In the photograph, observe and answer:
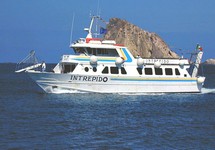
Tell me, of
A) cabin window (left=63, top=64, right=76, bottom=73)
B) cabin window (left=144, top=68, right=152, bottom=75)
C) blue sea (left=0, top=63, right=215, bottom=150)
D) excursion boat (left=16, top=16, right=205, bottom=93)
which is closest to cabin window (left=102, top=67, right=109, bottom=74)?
excursion boat (left=16, top=16, right=205, bottom=93)

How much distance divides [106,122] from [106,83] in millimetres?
11573

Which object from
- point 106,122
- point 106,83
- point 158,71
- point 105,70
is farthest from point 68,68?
point 106,122

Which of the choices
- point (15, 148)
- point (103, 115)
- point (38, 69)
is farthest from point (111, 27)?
point (15, 148)

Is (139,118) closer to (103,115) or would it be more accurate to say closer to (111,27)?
(103,115)

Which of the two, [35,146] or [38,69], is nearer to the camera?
[35,146]

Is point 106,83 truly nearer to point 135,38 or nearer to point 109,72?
point 109,72

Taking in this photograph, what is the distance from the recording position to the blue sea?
66.3ft

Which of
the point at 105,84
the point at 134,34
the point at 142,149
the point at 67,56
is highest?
the point at 134,34

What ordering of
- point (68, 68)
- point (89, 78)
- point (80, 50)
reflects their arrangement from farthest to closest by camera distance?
1. point (80, 50)
2. point (68, 68)
3. point (89, 78)

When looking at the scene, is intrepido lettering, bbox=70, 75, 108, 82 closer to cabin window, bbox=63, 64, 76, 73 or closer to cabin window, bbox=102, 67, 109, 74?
cabin window, bbox=102, 67, 109, 74

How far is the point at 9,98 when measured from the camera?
125 ft

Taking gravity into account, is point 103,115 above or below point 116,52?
below

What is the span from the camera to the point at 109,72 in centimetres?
3684

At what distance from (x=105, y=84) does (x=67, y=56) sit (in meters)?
3.78
